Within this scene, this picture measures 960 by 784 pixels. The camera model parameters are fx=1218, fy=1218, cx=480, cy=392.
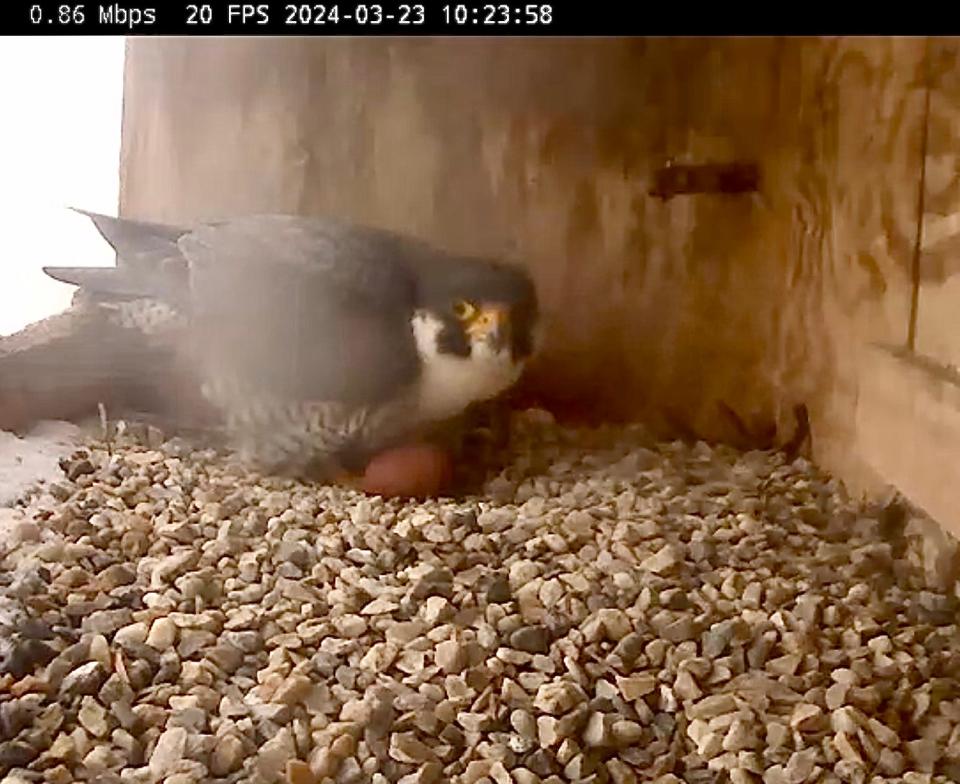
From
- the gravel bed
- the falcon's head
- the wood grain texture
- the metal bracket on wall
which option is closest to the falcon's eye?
the falcon's head

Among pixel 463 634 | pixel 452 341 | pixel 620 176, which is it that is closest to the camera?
pixel 463 634

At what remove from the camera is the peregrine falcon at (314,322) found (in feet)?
4.17

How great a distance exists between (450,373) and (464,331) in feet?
0.16

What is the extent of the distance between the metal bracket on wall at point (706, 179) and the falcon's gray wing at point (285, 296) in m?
0.37

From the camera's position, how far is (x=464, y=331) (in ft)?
4.34

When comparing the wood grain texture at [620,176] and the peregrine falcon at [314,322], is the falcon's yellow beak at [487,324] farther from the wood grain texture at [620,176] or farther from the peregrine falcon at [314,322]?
the wood grain texture at [620,176]

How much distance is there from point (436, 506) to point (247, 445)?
218mm

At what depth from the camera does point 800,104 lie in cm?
145

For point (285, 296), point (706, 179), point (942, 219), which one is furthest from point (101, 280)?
point (942, 219)
